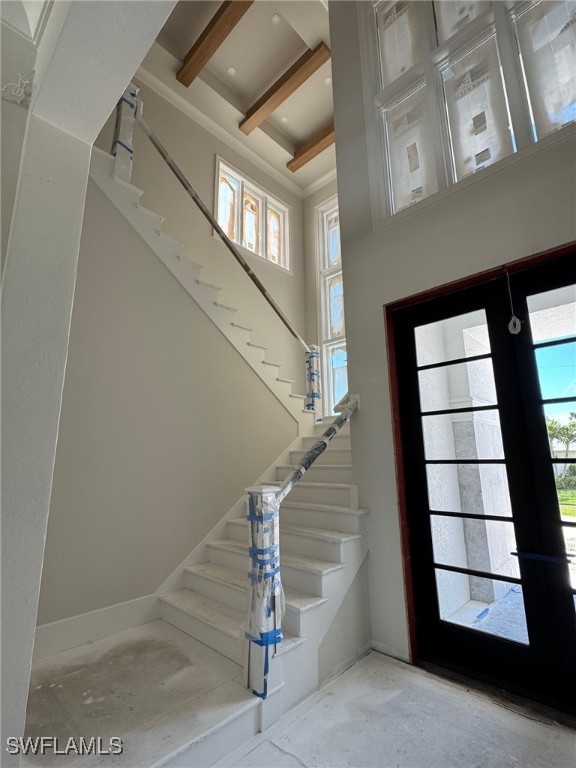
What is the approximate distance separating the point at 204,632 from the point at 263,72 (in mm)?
6515

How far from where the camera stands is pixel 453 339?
2.35m

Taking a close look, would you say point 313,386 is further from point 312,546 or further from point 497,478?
point 497,478

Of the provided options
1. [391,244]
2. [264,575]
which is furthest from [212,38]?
[264,575]

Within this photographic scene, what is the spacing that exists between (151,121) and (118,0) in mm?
4490

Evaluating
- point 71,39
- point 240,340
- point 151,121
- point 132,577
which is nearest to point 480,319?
point 240,340

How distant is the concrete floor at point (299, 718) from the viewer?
151 cm

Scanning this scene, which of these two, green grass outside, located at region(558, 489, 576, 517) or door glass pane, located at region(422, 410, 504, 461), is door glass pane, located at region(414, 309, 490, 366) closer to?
door glass pane, located at region(422, 410, 504, 461)

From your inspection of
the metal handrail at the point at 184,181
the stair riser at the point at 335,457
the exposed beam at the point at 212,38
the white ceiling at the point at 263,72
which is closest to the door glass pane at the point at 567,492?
the stair riser at the point at 335,457

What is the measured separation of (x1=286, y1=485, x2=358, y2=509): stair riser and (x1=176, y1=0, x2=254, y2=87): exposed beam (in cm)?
510

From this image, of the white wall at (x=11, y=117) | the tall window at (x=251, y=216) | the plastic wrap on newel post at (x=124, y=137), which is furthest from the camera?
the tall window at (x=251, y=216)

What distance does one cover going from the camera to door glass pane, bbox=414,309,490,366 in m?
2.23

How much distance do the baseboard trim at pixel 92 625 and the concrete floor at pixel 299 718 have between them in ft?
0.29

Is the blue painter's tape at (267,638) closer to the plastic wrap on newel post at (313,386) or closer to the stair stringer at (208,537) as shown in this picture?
the stair stringer at (208,537)

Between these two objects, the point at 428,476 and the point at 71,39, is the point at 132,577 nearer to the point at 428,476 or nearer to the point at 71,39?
the point at 428,476
